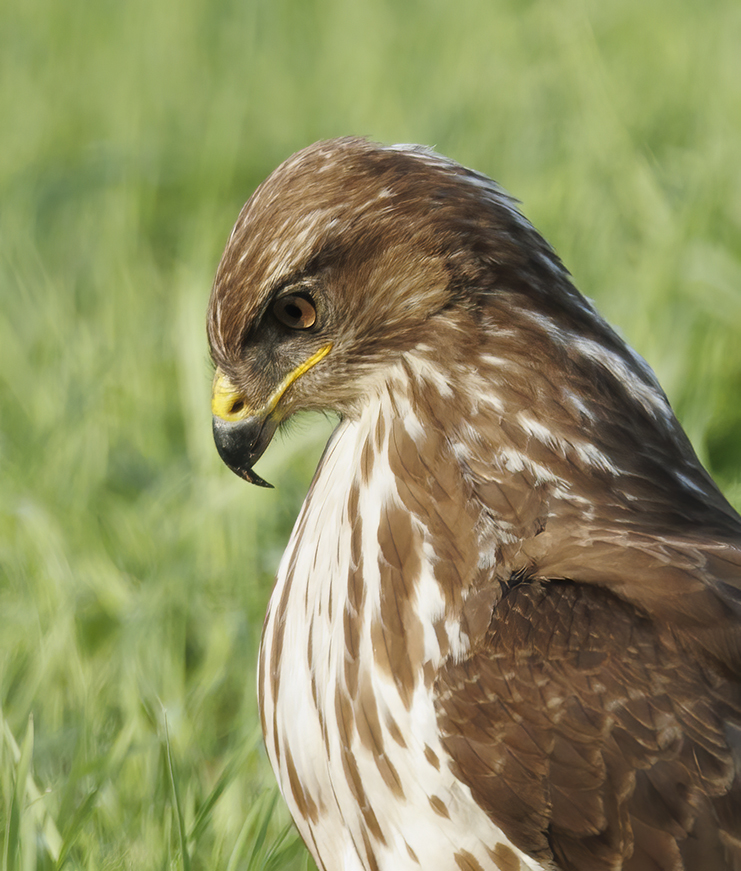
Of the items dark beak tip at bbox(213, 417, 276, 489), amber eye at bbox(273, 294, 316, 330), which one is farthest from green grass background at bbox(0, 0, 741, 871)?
amber eye at bbox(273, 294, 316, 330)

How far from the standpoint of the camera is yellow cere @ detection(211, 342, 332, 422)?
2.48m

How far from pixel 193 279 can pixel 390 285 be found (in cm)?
287

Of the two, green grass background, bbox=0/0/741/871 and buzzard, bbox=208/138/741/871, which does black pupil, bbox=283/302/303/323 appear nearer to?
buzzard, bbox=208/138/741/871

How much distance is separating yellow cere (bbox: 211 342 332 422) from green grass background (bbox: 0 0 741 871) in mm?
535

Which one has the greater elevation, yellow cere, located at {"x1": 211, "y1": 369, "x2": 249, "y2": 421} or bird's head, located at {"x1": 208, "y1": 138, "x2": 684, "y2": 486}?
bird's head, located at {"x1": 208, "y1": 138, "x2": 684, "y2": 486}

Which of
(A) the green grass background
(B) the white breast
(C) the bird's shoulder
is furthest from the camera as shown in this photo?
(A) the green grass background

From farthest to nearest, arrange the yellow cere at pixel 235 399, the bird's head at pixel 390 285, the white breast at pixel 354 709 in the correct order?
the yellow cere at pixel 235 399 → the bird's head at pixel 390 285 → the white breast at pixel 354 709

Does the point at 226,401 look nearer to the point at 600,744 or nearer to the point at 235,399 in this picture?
the point at 235,399

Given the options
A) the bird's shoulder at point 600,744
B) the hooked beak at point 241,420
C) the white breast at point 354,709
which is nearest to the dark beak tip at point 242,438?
the hooked beak at point 241,420

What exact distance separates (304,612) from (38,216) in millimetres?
4126

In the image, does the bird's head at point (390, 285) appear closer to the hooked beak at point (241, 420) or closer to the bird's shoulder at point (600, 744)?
the hooked beak at point (241, 420)

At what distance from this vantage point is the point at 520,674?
6.73ft

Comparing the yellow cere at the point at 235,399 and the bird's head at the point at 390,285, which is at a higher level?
the bird's head at the point at 390,285

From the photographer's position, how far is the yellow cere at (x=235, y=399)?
8.15 ft
